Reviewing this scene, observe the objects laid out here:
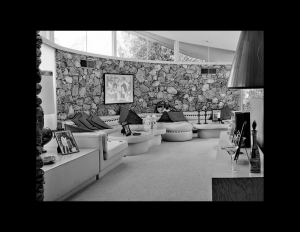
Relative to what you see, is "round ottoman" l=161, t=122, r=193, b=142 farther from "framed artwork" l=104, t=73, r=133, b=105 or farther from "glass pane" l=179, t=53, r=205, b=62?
"glass pane" l=179, t=53, r=205, b=62

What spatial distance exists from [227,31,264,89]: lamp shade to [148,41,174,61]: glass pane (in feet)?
25.9

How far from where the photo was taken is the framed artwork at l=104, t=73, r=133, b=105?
888 cm

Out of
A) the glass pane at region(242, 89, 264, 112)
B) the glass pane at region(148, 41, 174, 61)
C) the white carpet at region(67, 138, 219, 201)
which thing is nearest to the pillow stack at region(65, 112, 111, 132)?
the white carpet at region(67, 138, 219, 201)

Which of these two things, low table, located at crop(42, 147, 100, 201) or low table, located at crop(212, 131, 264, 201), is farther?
low table, located at crop(42, 147, 100, 201)

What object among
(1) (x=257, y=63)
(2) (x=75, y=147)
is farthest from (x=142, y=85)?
(1) (x=257, y=63)

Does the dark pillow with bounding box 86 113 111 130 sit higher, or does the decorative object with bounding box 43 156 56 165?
the dark pillow with bounding box 86 113 111 130

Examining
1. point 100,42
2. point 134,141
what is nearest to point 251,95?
point 134,141

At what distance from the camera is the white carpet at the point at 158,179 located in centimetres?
369

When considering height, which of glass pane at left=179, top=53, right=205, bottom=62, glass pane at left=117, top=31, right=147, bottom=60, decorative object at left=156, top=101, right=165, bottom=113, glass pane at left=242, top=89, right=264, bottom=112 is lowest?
decorative object at left=156, top=101, right=165, bottom=113

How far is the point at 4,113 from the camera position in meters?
1.46

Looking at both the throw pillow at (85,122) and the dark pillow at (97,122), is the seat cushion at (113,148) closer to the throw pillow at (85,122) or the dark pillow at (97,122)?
the throw pillow at (85,122)

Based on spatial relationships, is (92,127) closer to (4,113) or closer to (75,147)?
(75,147)

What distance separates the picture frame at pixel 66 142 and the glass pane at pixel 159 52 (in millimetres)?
6561

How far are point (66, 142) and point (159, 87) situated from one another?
641 cm
